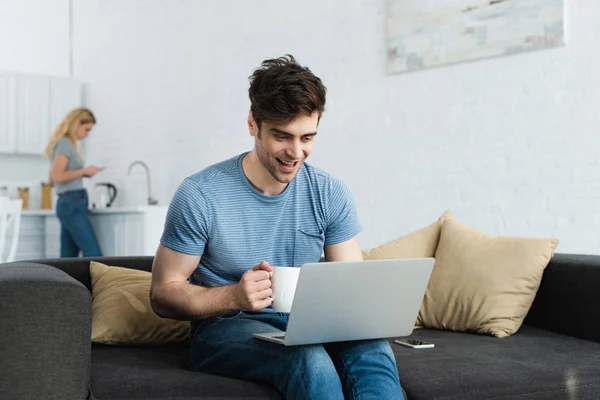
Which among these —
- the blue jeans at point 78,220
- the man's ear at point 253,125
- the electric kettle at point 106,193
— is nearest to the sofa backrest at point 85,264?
the man's ear at point 253,125

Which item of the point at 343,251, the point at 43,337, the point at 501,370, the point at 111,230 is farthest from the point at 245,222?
the point at 111,230

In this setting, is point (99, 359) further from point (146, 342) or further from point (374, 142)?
point (374, 142)

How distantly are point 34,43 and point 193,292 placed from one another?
665 cm

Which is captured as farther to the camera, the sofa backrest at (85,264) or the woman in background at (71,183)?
the woman in background at (71,183)

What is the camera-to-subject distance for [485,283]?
109 inches

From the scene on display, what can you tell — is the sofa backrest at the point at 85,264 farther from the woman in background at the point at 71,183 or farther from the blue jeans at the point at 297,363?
the woman in background at the point at 71,183

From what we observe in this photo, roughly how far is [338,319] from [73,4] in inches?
273

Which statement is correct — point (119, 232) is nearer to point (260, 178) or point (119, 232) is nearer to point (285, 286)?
point (260, 178)

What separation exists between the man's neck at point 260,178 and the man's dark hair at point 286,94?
16 cm

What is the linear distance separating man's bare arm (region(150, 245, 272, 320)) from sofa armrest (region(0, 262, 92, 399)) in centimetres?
23

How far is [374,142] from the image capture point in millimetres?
4793

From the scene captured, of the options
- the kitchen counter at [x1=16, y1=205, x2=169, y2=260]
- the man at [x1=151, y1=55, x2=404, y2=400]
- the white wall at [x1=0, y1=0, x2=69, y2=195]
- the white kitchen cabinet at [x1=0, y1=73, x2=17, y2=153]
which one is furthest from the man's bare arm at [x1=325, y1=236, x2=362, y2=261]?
the white wall at [x1=0, y1=0, x2=69, y2=195]

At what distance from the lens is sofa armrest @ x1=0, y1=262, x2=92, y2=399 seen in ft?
5.96

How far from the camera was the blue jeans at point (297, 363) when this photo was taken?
1.83 meters
